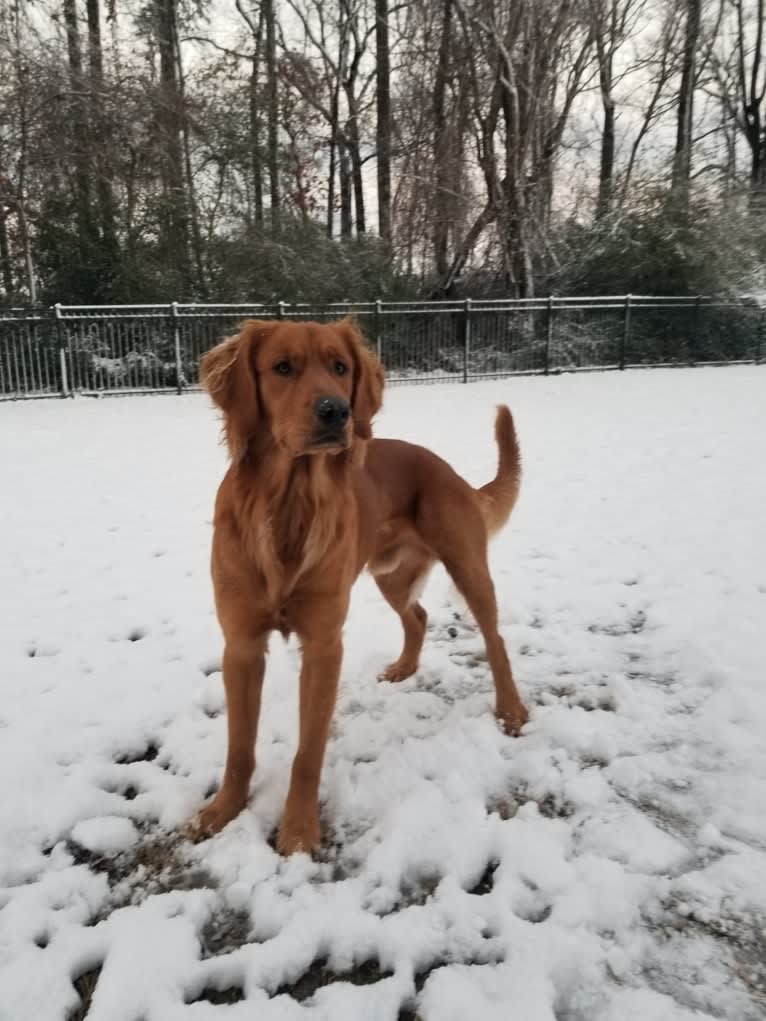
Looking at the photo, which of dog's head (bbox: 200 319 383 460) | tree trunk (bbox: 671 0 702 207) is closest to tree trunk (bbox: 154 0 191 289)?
tree trunk (bbox: 671 0 702 207)

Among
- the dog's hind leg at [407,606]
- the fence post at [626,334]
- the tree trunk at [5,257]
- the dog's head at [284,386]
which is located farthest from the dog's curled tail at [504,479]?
the fence post at [626,334]

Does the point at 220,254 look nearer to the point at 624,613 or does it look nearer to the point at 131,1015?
the point at 624,613

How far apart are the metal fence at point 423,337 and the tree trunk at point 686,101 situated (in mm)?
3491

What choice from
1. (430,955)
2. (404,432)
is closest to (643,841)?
(430,955)

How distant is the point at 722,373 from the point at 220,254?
10984 mm

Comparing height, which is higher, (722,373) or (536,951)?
(722,373)

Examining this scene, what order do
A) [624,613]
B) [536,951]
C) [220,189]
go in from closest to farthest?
[536,951] → [624,613] → [220,189]

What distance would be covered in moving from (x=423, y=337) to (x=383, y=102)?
7924 millimetres

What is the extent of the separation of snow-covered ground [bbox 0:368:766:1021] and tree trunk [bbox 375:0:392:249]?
16292 mm

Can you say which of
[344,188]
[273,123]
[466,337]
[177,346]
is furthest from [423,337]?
[344,188]

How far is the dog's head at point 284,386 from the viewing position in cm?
203

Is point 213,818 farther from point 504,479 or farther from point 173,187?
point 173,187

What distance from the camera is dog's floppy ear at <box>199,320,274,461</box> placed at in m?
2.14

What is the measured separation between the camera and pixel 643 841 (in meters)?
2.02
